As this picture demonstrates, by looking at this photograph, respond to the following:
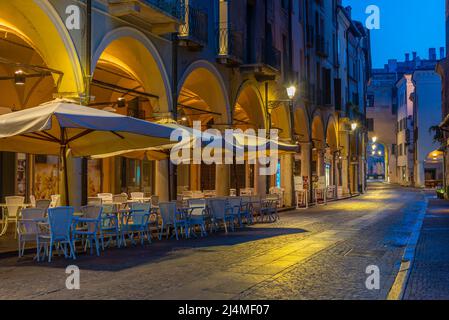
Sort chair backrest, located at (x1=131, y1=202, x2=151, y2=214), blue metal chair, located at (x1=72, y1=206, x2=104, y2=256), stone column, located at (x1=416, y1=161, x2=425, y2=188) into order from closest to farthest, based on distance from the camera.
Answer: blue metal chair, located at (x1=72, y1=206, x2=104, y2=256), chair backrest, located at (x1=131, y1=202, x2=151, y2=214), stone column, located at (x1=416, y1=161, x2=425, y2=188)

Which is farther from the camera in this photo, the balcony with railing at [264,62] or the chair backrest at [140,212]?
the balcony with railing at [264,62]

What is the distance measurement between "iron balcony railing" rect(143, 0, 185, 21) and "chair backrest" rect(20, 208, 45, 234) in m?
7.20

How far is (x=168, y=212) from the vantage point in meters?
14.3

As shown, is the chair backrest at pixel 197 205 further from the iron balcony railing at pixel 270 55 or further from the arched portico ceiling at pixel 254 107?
the arched portico ceiling at pixel 254 107

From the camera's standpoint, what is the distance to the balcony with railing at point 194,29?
61.4 feet

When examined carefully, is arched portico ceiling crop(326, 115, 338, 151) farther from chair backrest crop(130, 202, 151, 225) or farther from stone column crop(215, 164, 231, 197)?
chair backrest crop(130, 202, 151, 225)

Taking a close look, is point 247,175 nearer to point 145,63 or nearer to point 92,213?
point 145,63

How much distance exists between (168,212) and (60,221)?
3.85 meters

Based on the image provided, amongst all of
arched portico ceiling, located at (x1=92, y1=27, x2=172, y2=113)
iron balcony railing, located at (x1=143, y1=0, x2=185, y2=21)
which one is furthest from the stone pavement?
iron balcony railing, located at (x1=143, y1=0, x2=185, y2=21)

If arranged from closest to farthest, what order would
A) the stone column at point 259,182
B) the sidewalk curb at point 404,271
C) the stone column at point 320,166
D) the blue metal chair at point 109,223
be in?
the sidewalk curb at point 404,271
the blue metal chair at point 109,223
the stone column at point 259,182
the stone column at point 320,166

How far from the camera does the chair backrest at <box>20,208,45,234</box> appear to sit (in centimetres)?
1100

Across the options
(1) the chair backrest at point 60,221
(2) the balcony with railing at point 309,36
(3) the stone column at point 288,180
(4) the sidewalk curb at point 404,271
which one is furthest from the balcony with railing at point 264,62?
(1) the chair backrest at point 60,221

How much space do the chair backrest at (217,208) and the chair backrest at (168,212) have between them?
6.32 ft

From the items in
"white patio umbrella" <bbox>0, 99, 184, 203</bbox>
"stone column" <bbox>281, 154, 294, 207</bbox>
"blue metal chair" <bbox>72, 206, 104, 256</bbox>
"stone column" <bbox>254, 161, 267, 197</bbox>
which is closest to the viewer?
"white patio umbrella" <bbox>0, 99, 184, 203</bbox>
